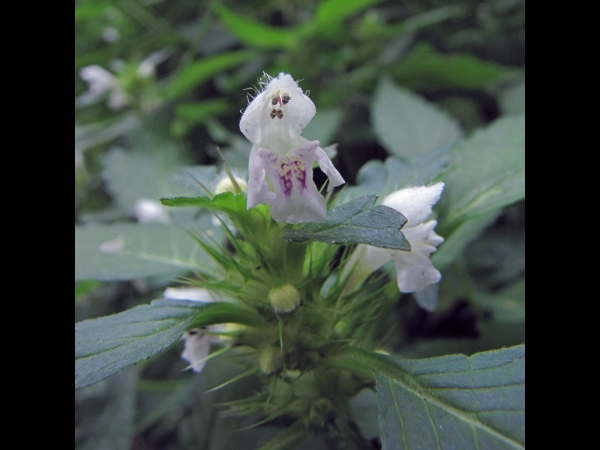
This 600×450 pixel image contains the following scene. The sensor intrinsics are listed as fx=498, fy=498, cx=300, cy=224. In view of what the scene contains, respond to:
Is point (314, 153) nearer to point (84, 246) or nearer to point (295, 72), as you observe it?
point (84, 246)

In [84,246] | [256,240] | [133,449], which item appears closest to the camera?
[256,240]

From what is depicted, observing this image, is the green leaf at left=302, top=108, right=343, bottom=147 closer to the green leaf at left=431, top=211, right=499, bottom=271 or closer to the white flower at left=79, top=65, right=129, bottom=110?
the green leaf at left=431, top=211, right=499, bottom=271

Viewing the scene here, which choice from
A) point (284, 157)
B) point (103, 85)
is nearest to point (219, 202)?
point (284, 157)

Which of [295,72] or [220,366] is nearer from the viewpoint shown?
[220,366]

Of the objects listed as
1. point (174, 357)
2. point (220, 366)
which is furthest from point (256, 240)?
point (174, 357)

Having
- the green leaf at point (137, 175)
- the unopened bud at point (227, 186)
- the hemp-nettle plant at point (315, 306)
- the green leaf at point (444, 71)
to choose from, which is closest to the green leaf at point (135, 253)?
the hemp-nettle plant at point (315, 306)

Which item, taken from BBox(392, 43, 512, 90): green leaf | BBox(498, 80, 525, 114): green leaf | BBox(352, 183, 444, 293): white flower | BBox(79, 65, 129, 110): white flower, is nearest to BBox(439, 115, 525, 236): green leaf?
BBox(352, 183, 444, 293): white flower

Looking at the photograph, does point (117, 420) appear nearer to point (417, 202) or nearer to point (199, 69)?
point (417, 202)
